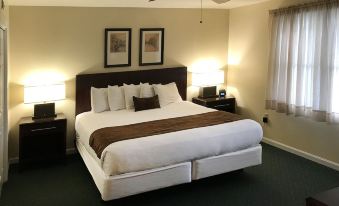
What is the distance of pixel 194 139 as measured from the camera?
11.3ft

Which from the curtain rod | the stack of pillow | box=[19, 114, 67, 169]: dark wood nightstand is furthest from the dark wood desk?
box=[19, 114, 67, 169]: dark wood nightstand

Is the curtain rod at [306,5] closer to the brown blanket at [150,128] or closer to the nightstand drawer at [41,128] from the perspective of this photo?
the brown blanket at [150,128]

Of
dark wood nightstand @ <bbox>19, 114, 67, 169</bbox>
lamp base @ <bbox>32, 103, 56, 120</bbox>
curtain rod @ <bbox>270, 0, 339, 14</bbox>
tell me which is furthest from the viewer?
lamp base @ <bbox>32, 103, 56, 120</bbox>

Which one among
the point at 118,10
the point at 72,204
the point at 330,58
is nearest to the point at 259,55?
the point at 330,58

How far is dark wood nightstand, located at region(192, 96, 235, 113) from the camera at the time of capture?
5.49m

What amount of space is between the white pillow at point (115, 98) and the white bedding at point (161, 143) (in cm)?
26

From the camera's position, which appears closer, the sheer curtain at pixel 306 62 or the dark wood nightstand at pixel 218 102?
the sheer curtain at pixel 306 62

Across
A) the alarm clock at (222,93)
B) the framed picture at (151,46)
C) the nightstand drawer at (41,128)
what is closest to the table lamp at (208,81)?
the alarm clock at (222,93)

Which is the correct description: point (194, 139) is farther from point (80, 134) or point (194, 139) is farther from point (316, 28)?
point (316, 28)

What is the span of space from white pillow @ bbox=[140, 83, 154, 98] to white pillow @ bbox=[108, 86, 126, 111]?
0.31 meters

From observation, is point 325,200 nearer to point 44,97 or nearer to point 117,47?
point 44,97

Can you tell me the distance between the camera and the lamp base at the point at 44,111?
435 cm

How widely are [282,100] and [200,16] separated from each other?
2049 millimetres

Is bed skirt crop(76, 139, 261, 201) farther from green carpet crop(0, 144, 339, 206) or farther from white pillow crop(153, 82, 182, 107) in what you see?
white pillow crop(153, 82, 182, 107)
